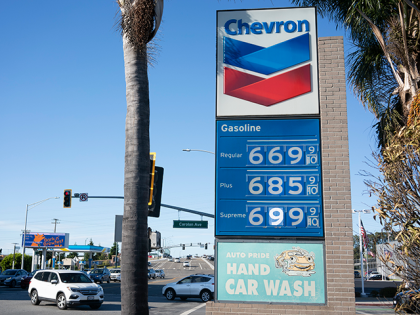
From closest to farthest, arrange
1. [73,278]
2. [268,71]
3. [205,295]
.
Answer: [268,71]
[73,278]
[205,295]

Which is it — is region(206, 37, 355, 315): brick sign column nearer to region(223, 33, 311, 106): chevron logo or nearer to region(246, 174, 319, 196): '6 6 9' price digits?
region(246, 174, 319, 196): '6 6 9' price digits

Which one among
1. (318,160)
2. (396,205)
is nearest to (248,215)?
(318,160)

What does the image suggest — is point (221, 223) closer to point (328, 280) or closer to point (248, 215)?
point (248, 215)

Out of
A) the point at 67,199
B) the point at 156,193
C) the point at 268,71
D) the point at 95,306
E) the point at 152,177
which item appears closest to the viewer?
the point at 268,71

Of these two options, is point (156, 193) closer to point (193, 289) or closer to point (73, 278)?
point (73, 278)

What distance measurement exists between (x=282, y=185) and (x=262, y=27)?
3921mm

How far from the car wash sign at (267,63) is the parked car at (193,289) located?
1888cm

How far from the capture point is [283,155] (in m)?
9.62

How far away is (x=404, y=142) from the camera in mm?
7277

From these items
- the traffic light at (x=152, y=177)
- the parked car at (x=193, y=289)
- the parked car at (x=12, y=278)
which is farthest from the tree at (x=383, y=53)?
the parked car at (x=12, y=278)

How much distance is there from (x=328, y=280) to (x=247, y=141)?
3490 millimetres

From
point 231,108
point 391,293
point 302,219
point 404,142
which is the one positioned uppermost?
point 231,108

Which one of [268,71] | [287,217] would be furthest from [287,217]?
[268,71]

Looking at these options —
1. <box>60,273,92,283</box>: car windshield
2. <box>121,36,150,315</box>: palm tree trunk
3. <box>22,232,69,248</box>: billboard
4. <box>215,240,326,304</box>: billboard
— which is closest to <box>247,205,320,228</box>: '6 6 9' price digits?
<box>215,240,326,304</box>: billboard
